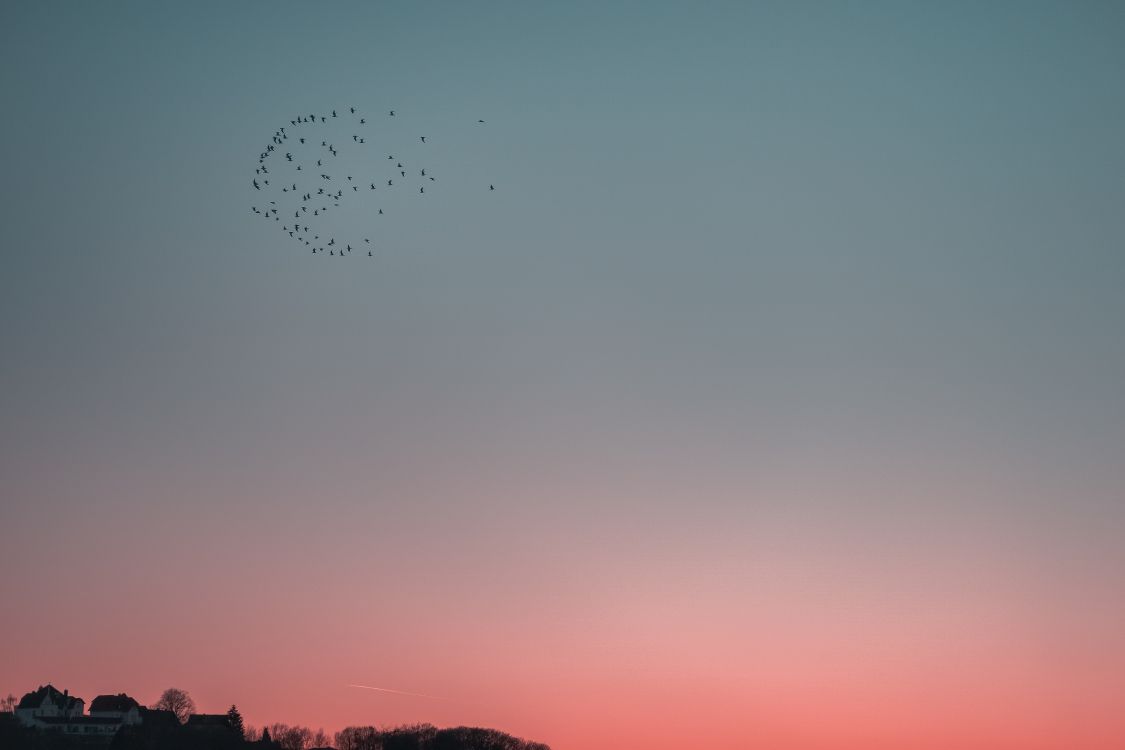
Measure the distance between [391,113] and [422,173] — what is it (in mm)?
6075

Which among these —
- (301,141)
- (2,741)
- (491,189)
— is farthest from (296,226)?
(2,741)

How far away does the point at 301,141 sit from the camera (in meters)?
97.6

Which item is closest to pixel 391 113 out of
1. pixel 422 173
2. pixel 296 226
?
pixel 422 173

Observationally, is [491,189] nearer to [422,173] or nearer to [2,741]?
[422,173]

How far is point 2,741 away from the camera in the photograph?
19625cm

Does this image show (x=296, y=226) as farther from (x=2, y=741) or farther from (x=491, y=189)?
(x=2, y=741)

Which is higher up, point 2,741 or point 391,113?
point 391,113

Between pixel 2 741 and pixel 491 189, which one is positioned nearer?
pixel 491 189

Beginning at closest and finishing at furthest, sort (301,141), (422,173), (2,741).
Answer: (301,141), (422,173), (2,741)

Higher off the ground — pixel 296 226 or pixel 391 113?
pixel 391 113

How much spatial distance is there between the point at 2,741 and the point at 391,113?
14804 centimetres

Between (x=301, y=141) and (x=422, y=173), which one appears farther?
(x=422, y=173)

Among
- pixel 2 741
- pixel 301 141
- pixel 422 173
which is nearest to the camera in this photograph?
Answer: pixel 301 141

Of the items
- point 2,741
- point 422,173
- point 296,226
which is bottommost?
point 2,741
